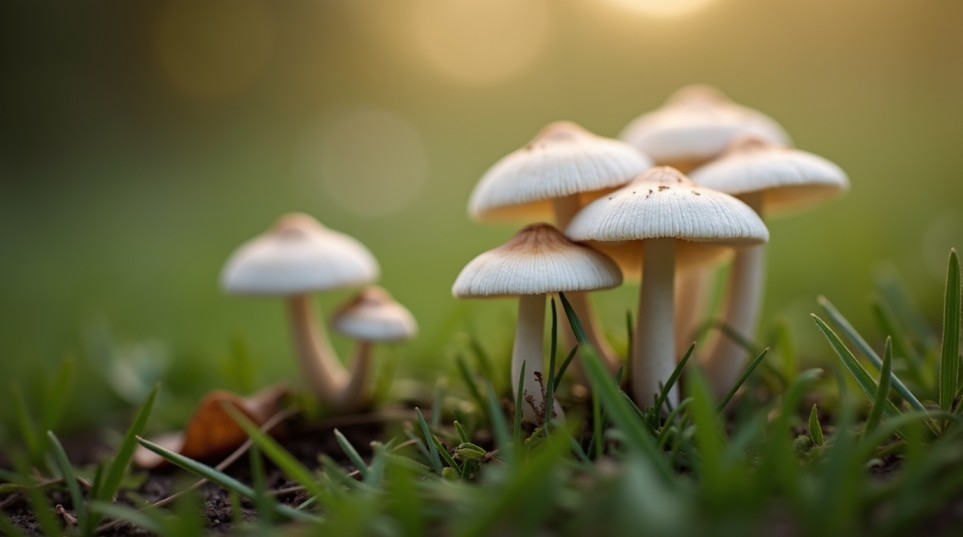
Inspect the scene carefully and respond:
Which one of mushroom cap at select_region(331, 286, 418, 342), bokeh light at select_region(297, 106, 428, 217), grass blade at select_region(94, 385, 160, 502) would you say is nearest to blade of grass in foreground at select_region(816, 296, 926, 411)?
mushroom cap at select_region(331, 286, 418, 342)

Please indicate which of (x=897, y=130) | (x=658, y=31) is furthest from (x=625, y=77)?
(x=897, y=130)

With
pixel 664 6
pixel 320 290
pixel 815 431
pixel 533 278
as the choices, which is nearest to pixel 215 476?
pixel 533 278

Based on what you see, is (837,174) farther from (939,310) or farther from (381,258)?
(381,258)

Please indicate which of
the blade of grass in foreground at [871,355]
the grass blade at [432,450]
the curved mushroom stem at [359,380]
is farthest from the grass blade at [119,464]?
the blade of grass in foreground at [871,355]

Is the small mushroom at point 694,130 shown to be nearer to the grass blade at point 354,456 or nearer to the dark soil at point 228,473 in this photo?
the dark soil at point 228,473

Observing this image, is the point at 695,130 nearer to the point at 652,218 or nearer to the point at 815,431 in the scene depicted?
the point at 652,218

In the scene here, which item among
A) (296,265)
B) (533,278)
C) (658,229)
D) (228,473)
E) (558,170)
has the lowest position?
(228,473)
